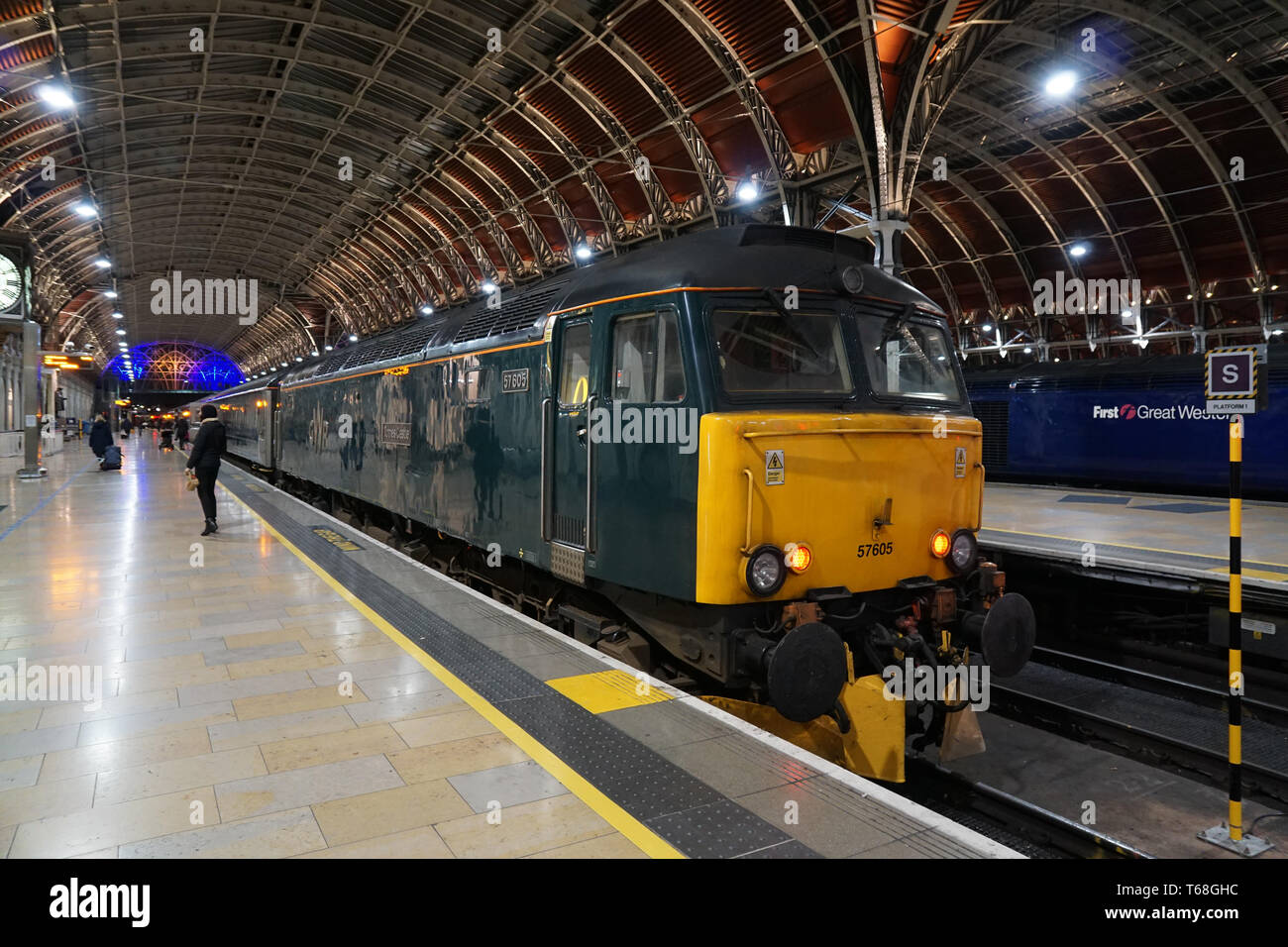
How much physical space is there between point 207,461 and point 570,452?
8150mm

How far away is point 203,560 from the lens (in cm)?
1011

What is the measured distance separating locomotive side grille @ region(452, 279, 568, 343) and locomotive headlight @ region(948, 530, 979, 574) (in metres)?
3.75

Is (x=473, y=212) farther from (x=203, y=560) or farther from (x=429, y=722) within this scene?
(x=429, y=722)

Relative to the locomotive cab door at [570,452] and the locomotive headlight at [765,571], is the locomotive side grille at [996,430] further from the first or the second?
the locomotive headlight at [765,571]

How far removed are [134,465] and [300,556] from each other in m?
23.9

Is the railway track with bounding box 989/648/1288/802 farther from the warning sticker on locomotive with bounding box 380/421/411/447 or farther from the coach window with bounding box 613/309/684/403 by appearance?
the warning sticker on locomotive with bounding box 380/421/411/447

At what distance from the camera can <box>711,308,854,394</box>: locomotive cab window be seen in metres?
5.39

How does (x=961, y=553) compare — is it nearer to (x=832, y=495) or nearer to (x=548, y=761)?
(x=832, y=495)

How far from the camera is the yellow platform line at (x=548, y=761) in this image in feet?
11.2

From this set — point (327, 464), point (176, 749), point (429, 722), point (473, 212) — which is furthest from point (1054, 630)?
point (473, 212)

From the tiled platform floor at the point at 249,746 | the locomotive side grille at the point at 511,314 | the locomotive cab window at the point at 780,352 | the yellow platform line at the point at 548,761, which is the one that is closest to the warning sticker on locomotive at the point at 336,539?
the tiled platform floor at the point at 249,746

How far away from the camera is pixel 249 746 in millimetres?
4449

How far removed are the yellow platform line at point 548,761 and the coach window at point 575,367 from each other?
2236mm

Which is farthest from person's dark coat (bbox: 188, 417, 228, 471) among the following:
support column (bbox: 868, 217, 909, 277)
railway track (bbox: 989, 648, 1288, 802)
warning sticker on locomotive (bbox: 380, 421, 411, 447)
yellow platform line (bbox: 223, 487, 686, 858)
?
support column (bbox: 868, 217, 909, 277)
